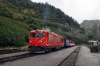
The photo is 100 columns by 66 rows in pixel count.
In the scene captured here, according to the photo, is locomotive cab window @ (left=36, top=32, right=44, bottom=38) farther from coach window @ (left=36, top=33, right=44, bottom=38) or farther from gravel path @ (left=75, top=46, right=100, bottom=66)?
gravel path @ (left=75, top=46, right=100, bottom=66)

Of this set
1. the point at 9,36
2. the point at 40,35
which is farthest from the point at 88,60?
the point at 9,36

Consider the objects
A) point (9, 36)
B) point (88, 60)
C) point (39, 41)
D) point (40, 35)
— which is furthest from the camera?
point (9, 36)

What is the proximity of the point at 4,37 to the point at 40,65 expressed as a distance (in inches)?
802

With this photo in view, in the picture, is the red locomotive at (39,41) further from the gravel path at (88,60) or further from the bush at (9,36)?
the bush at (9,36)

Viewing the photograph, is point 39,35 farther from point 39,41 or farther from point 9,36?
point 9,36

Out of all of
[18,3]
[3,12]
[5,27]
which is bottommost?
[5,27]

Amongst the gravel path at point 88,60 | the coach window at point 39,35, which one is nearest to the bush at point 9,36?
the coach window at point 39,35

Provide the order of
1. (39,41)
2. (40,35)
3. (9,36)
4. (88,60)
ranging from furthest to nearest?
(9,36), (40,35), (39,41), (88,60)

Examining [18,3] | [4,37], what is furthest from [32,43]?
[18,3]

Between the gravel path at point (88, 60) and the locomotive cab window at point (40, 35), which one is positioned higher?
the locomotive cab window at point (40, 35)

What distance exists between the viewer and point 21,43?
133 ft

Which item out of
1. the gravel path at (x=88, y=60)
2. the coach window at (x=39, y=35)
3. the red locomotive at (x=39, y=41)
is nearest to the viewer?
the gravel path at (x=88, y=60)

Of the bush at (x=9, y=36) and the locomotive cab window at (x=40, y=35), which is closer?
the locomotive cab window at (x=40, y=35)

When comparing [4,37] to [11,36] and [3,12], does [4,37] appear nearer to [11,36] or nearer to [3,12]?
[11,36]
